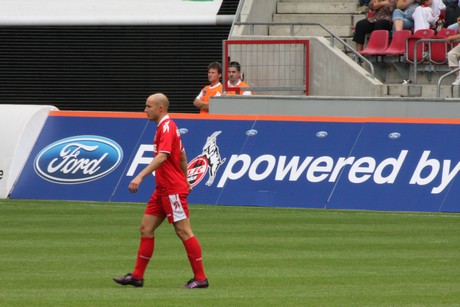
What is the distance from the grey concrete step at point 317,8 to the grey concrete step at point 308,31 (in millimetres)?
519

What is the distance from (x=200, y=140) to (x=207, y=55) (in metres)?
6.72

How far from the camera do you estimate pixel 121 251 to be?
14398 millimetres

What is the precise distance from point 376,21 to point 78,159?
7715 mm

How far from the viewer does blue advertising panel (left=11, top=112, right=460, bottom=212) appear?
63.6 feet

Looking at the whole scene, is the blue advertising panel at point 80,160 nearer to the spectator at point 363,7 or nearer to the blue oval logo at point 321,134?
the blue oval logo at point 321,134

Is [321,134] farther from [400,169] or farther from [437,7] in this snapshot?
[437,7]

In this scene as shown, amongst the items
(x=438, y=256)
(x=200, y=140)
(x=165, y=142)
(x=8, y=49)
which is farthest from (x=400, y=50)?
(x=165, y=142)

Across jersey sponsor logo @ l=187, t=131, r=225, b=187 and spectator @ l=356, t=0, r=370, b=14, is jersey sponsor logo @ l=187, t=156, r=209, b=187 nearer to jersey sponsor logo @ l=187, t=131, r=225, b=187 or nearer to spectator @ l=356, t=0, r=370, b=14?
jersey sponsor logo @ l=187, t=131, r=225, b=187

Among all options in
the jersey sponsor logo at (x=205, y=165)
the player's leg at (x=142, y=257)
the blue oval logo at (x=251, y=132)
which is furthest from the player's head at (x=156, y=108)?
the blue oval logo at (x=251, y=132)

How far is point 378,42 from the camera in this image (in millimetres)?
25516

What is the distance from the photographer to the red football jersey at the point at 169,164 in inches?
458

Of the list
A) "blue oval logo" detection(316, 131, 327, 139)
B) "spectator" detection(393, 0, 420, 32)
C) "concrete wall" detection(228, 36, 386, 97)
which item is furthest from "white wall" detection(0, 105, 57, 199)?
"spectator" detection(393, 0, 420, 32)

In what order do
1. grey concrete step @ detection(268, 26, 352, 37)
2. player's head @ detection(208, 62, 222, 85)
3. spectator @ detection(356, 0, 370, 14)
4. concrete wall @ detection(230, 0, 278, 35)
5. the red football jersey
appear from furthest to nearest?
spectator @ detection(356, 0, 370, 14) → grey concrete step @ detection(268, 26, 352, 37) → concrete wall @ detection(230, 0, 278, 35) → player's head @ detection(208, 62, 222, 85) → the red football jersey

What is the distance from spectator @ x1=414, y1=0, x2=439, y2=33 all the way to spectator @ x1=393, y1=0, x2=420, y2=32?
0.34m
